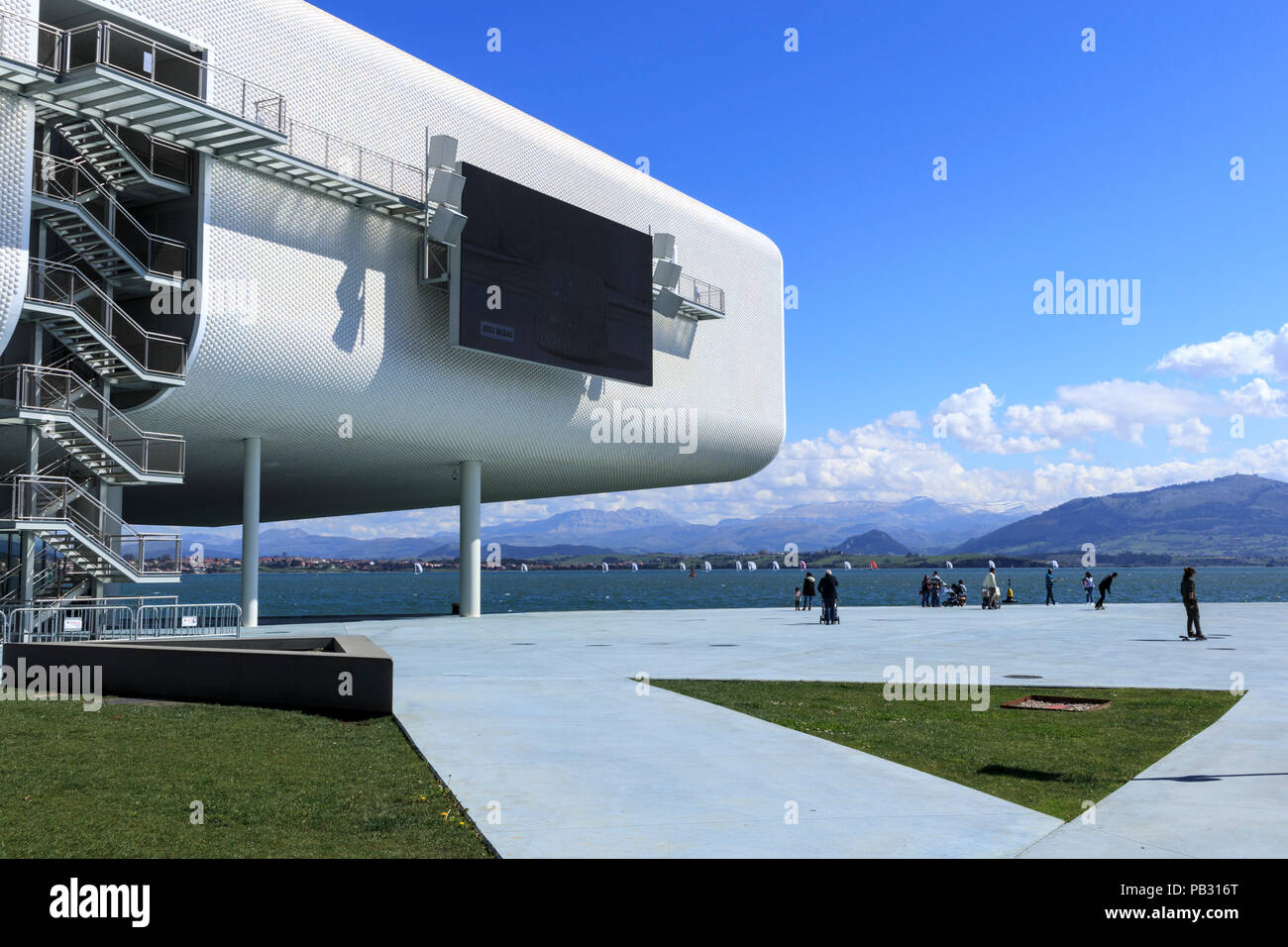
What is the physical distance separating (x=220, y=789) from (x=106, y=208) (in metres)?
25.3

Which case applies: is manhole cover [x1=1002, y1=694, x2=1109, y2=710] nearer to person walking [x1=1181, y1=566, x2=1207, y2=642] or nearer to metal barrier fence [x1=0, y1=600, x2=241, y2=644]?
person walking [x1=1181, y1=566, x2=1207, y2=642]

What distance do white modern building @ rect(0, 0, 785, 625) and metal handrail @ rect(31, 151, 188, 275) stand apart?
10 cm

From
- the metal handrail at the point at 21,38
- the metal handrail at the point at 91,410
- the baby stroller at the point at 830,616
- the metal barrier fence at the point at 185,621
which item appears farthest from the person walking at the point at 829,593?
the metal handrail at the point at 21,38

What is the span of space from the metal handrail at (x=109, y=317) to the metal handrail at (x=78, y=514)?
3.68m

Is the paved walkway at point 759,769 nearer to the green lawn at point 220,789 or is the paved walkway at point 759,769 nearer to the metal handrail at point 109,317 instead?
the green lawn at point 220,789

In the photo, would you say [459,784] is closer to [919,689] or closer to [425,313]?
[919,689]

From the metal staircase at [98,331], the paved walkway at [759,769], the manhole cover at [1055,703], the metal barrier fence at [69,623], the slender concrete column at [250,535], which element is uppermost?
the metal staircase at [98,331]

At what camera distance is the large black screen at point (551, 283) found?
123ft

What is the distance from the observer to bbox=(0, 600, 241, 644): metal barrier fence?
23.8 m

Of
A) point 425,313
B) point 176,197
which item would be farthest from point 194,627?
point 425,313

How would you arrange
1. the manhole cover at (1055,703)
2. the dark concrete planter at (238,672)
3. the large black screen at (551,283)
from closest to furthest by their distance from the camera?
1. the dark concrete planter at (238,672)
2. the manhole cover at (1055,703)
3. the large black screen at (551,283)
